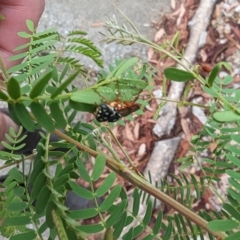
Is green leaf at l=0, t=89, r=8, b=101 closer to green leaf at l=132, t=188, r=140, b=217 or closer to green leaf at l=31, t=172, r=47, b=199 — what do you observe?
green leaf at l=31, t=172, r=47, b=199

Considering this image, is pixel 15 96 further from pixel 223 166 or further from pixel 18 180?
pixel 223 166

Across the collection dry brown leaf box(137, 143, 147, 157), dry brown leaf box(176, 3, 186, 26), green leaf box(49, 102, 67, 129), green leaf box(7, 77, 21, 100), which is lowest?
dry brown leaf box(137, 143, 147, 157)

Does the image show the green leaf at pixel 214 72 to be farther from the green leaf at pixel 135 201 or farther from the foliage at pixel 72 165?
the green leaf at pixel 135 201

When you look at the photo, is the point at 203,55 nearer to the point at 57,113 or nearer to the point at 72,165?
the point at 72,165

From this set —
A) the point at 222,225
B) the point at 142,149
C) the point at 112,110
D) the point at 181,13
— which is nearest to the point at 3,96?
the point at 112,110

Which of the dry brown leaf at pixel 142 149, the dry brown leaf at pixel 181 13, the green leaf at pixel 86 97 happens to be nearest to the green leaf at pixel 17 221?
the green leaf at pixel 86 97

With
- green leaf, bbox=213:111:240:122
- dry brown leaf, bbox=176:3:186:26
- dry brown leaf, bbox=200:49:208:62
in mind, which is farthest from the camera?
dry brown leaf, bbox=176:3:186:26

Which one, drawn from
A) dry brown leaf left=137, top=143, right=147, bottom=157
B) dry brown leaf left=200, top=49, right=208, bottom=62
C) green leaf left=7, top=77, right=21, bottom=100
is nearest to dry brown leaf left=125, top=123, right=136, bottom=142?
dry brown leaf left=137, top=143, right=147, bottom=157
